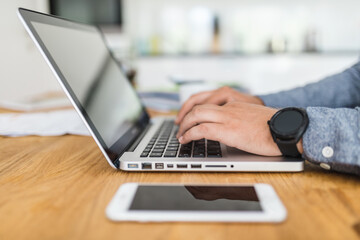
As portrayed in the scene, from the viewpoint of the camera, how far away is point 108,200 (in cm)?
42

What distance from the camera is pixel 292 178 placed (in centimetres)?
50

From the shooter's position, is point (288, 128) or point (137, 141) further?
point (137, 141)

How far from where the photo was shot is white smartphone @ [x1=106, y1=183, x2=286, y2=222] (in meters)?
0.36

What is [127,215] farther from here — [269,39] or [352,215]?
[269,39]

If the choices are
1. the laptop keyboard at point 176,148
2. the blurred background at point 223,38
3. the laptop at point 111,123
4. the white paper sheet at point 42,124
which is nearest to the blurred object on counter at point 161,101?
the white paper sheet at point 42,124

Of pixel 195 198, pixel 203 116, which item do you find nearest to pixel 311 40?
pixel 203 116

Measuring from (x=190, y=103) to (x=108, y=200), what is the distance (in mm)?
481

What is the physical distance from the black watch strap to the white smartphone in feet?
0.35

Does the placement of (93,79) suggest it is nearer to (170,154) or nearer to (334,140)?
(170,154)

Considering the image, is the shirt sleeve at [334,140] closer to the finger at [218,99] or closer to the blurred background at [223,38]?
the finger at [218,99]

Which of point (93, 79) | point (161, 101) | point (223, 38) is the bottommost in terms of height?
point (161, 101)

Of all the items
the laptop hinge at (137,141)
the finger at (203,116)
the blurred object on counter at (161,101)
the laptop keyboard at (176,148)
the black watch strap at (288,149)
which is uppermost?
the finger at (203,116)

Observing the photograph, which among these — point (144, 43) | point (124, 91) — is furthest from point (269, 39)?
point (124, 91)

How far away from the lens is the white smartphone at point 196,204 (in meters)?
0.36
